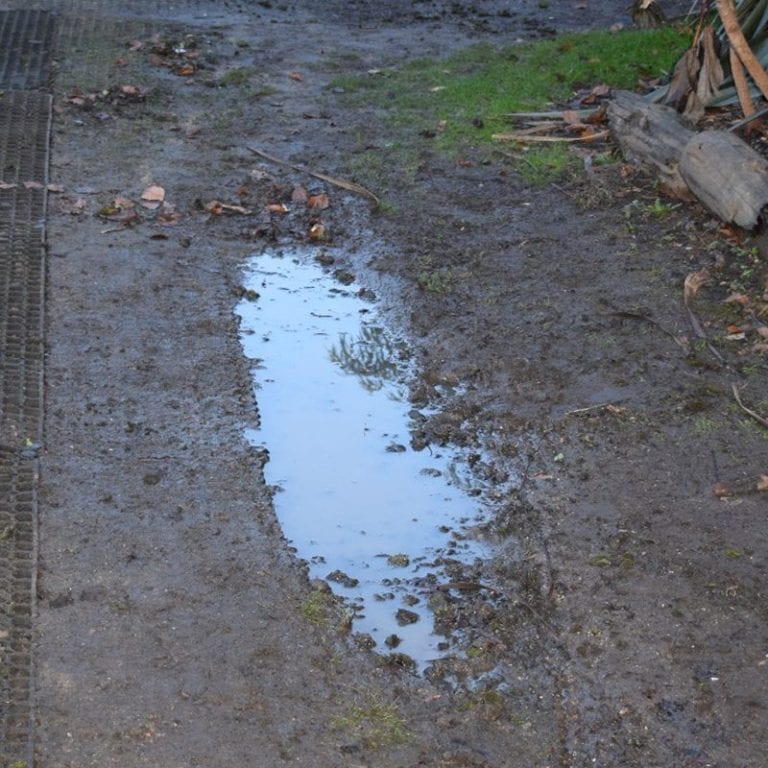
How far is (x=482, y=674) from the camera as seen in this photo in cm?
385

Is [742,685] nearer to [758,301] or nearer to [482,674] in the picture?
[482,674]

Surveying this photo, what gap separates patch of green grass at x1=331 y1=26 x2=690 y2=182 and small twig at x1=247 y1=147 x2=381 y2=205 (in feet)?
2.67

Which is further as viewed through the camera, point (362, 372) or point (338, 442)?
point (362, 372)

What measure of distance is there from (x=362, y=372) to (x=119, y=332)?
1097 millimetres

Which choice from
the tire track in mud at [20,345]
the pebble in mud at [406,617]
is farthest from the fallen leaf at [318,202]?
the pebble in mud at [406,617]

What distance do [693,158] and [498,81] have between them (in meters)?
2.41

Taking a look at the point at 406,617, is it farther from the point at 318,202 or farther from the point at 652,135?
the point at 652,135

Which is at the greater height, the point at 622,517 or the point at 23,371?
the point at 622,517

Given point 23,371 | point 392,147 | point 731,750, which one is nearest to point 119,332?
point 23,371

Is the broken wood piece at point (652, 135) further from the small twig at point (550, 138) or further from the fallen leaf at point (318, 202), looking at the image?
the fallen leaf at point (318, 202)

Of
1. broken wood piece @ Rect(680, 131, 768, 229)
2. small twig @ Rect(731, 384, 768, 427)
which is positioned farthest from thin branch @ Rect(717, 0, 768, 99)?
small twig @ Rect(731, 384, 768, 427)

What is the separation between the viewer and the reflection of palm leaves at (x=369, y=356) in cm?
560

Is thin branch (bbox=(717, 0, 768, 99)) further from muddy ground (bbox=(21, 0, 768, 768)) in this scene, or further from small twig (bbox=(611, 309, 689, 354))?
small twig (bbox=(611, 309, 689, 354))

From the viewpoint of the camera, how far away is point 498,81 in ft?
29.0
